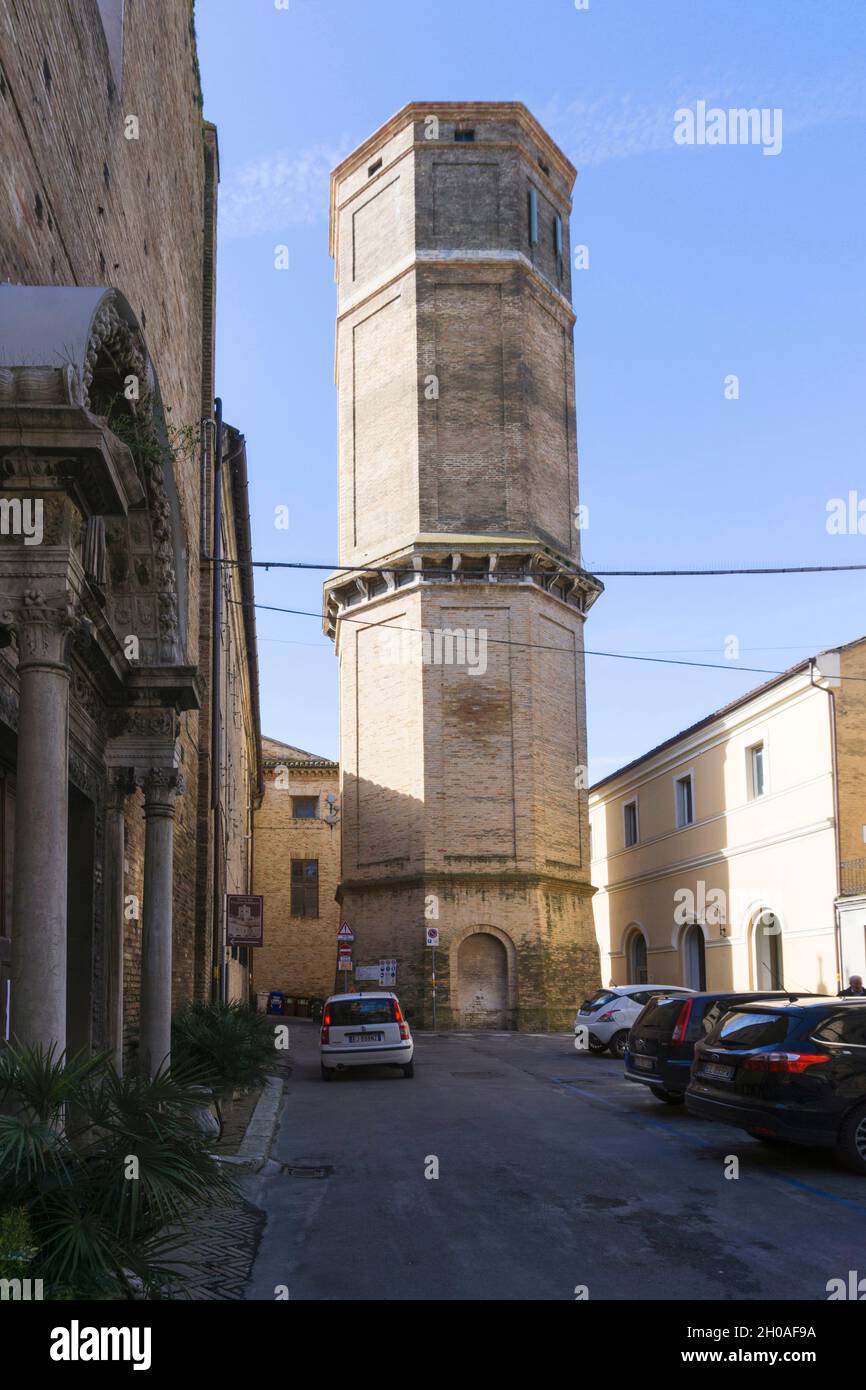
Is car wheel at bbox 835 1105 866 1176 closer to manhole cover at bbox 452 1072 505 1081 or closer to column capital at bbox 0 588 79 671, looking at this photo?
column capital at bbox 0 588 79 671

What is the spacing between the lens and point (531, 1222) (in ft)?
28.4

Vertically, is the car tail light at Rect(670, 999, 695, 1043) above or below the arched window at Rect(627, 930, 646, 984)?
above

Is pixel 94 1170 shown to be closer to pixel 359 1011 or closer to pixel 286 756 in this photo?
pixel 359 1011

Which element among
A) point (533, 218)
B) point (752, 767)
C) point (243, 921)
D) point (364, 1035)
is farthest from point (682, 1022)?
point (533, 218)

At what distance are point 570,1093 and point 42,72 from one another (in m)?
14.3

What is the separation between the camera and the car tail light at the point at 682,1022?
1574cm

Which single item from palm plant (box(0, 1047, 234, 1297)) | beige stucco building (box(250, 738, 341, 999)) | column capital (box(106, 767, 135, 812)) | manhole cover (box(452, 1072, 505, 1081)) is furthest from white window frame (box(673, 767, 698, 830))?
palm plant (box(0, 1047, 234, 1297))

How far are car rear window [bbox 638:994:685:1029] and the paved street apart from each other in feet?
3.43

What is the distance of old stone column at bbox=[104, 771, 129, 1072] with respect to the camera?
12.6m

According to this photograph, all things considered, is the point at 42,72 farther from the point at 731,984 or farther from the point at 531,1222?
the point at 731,984

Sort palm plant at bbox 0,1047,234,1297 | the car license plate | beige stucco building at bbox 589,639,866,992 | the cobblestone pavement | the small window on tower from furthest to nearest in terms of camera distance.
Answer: the small window on tower
beige stucco building at bbox 589,639,866,992
the car license plate
the cobblestone pavement
palm plant at bbox 0,1047,234,1297

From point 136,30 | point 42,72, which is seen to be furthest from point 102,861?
point 136,30

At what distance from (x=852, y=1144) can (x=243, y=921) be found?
1192 cm
